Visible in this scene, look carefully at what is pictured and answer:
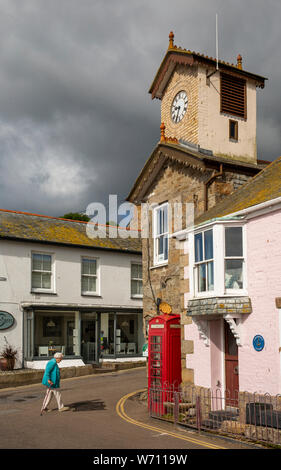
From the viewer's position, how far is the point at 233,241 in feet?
42.2

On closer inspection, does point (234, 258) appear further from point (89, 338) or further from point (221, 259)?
point (89, 338)

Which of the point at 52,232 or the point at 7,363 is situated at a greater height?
the point at 52,232

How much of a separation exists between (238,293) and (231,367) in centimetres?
222

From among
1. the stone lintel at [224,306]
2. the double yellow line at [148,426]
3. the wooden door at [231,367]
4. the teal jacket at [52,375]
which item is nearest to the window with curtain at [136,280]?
the double yellow line at [148,426]

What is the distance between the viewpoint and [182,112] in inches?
795

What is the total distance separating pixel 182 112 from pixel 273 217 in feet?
31.3

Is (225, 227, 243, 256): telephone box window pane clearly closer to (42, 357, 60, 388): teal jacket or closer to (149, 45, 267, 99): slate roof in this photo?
(42, 357, 60, 388): teal jacket

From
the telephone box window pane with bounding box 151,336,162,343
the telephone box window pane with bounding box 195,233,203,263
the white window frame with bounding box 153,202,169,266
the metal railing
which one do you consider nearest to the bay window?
the telephone box window pane with bounding box 195,233,203,263

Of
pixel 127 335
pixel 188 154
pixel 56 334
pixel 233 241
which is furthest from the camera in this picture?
pixel 127 335

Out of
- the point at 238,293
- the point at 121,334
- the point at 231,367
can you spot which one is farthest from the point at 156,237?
the point at 121,334

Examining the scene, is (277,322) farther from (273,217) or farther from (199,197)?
(199,197)

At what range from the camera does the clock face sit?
20.1 metres

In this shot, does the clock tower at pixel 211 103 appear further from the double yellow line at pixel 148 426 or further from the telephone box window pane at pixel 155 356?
the double yellow line at pixel 148 426

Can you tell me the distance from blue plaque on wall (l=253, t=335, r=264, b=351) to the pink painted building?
0.02m
